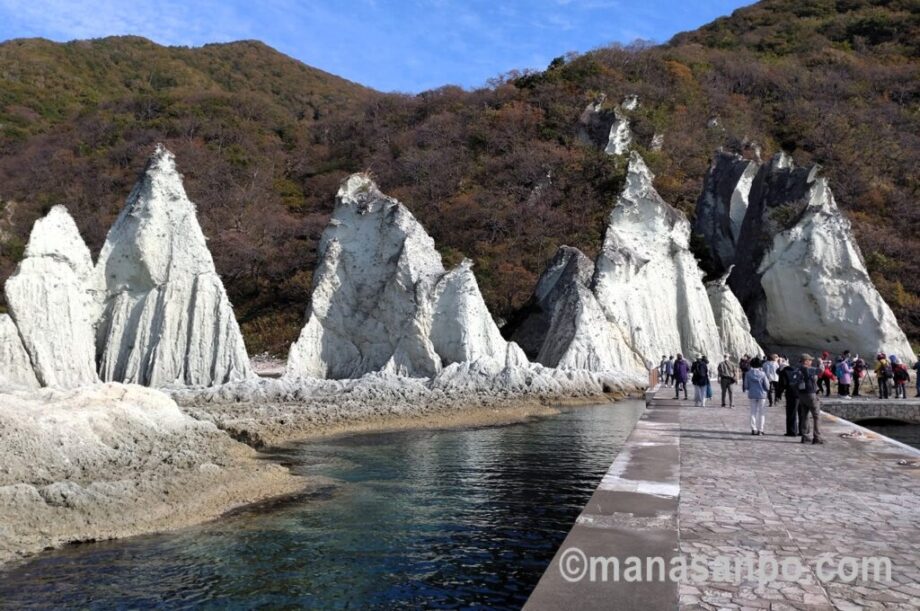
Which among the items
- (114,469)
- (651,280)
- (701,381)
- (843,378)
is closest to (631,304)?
(651,280)

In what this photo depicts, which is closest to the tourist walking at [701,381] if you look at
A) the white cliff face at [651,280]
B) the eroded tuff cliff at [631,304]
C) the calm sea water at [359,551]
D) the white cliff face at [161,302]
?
the calm sea water at [359,551]

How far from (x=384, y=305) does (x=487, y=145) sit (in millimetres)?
28332

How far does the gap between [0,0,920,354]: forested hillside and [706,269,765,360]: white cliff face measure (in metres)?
9.11

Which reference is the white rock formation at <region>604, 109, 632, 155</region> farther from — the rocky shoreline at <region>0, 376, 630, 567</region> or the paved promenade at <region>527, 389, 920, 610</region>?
the paved promenade at <region>527, 389, 920, 610</region>

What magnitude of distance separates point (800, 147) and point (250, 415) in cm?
4992

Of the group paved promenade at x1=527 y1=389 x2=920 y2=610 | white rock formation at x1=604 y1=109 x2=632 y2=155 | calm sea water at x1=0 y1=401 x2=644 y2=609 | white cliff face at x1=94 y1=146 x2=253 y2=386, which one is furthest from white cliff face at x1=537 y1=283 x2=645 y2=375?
white rock formation at x1=604 y1=109 x2=632 y2=155

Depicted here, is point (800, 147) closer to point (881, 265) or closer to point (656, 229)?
point (881, 265)

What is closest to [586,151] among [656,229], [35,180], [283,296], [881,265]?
[656,229]

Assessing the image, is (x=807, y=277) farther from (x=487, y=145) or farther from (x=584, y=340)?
(x=487, y=145)

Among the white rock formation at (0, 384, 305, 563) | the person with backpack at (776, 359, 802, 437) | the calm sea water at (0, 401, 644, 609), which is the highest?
the person with backpack at (776, 359, 802, 437)

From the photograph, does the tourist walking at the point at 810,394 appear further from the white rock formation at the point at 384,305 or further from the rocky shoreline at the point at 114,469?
the white rock formation at the point at 384,305

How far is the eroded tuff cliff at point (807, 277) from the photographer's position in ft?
102

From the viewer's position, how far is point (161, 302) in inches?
Result: 941

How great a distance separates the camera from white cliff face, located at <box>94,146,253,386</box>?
23.4 m
